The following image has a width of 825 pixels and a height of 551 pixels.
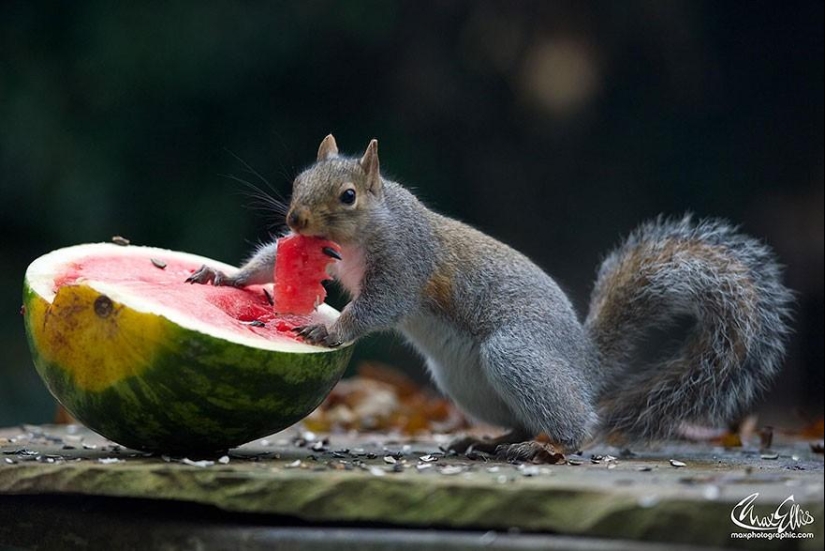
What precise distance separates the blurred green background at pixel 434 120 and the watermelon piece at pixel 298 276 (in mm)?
1992

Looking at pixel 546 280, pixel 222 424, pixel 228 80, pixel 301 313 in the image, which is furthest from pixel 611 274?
pixel 228 80

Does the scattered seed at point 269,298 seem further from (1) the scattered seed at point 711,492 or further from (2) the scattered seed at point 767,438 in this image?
(2) the scattered seed at point 767,438

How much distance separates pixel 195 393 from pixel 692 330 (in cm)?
147

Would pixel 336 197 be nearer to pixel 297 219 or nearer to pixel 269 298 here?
pixel 297 219

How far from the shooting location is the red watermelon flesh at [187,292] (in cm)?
230

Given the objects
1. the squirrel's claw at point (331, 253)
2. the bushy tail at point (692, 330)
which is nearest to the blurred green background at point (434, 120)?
the bushy tail at point (692, 330)

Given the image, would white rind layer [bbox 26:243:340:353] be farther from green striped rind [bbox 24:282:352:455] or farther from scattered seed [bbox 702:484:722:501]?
scattered seed [bbox 702:484:722:501]

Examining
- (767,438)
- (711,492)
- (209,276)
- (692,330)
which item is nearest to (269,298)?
(209,276)

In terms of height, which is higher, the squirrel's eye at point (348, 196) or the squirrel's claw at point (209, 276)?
the squirrel's eye at point (348, 196)

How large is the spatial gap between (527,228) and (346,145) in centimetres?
102

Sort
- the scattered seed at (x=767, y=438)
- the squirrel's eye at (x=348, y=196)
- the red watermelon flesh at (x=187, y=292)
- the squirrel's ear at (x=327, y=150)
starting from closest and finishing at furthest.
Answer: the red watermelon flesh at (x=187, y=292) < the squirrel's eye at (x=348, y=196) < the squirrel's ear at (x=327, y=150) < the scattered seed at (x=767, y=438)

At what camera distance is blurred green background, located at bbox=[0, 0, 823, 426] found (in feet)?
14.8

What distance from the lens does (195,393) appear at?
214 centimetres

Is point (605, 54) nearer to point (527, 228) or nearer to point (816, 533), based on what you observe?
point (527, 228)
